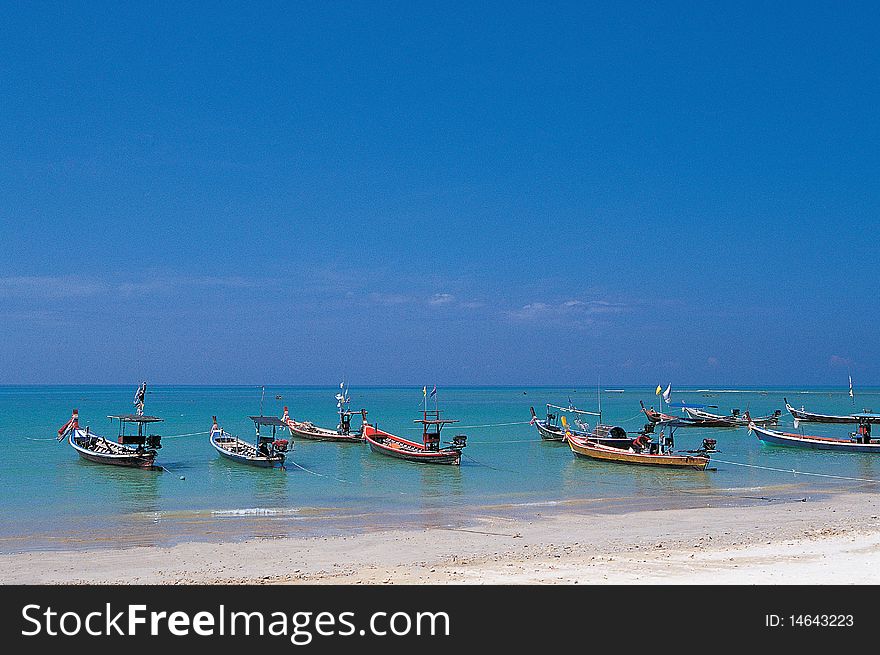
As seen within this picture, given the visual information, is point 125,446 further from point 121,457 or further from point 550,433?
point 550,433

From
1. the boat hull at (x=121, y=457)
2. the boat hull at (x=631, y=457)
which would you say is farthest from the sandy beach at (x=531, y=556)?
the boat hull at (x=121, y=457)

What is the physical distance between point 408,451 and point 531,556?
89.0ft

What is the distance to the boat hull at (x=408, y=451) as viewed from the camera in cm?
4225

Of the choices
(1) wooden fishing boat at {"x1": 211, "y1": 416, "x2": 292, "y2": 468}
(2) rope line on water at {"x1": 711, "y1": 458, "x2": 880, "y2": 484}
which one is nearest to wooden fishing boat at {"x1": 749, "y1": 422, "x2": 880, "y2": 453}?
(2) rope line on water at {"x1": 711, "y1": 458, "x2": 880, "y2": 484}

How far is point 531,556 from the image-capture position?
17.8 m

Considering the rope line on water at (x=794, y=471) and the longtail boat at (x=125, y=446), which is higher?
the longtail boat at (x=125, y=446)

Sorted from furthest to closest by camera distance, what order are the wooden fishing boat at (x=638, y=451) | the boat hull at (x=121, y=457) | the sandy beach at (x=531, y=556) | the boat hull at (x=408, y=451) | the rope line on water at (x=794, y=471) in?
the boat hull at (x=408, y=451), the wooden fishing boat at (x=638, y=451), the boat hull at (x=121, y=457), the rope line on water at (x=794, y=471), the sandy beach at (x=531, y=556)

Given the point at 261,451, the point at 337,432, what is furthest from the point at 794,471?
the point at 337,432

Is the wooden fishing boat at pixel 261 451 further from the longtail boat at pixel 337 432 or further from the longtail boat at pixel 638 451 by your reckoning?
the longtail boat at pixel 638 451

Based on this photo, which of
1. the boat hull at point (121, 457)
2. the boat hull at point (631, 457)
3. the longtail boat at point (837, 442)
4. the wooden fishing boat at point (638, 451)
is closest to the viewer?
the boat hull at point (121, 457)

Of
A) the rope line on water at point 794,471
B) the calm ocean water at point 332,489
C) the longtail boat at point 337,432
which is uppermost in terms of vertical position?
the longtail boat at point 337,432

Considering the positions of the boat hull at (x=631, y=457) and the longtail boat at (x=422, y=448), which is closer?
the boat hull at (x=631, y=457)

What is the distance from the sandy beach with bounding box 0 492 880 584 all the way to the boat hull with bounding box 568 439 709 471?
14369mm

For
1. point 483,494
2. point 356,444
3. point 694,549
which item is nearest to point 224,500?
point 483,494
